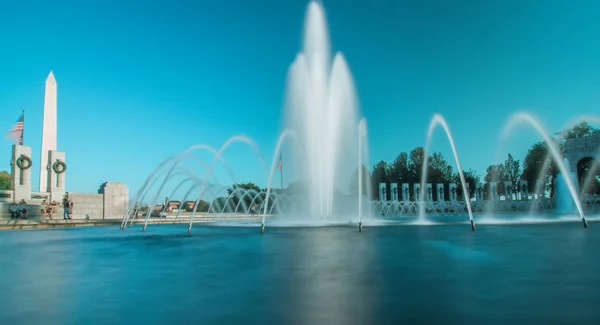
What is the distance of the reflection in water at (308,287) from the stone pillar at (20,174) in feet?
90.4

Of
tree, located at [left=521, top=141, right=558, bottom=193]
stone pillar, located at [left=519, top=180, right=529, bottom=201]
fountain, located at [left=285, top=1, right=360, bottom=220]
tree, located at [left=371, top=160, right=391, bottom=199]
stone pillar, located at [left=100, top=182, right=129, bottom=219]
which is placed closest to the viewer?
fountain, located at [left=285, top=1, right=360, bottom=220]

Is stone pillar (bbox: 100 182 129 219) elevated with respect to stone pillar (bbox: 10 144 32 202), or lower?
lower

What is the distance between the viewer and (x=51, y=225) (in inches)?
1037

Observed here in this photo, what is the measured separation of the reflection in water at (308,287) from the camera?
167 inches

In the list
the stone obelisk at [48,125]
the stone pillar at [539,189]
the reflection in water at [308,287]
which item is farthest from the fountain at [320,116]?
the stone pillar at [539,189]

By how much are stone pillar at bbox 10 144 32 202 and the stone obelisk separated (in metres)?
5.20

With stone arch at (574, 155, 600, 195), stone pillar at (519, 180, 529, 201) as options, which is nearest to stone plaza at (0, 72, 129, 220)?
stone arch at (574, 155, 600, 195)

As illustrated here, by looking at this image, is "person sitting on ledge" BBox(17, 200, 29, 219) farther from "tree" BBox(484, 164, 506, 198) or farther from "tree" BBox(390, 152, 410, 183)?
"tree" BBox(484, 164, 506, 198)

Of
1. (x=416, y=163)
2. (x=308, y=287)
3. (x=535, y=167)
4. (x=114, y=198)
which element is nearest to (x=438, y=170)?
(x=416, y=163)

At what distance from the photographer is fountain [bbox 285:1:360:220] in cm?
2389

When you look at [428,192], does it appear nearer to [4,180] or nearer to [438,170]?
[438,170]

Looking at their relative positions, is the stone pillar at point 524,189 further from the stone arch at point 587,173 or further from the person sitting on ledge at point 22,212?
the person sitting on ledge at point 22,212

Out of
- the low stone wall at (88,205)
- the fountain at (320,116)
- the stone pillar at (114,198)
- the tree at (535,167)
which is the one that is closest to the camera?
the fountain at (320,116)

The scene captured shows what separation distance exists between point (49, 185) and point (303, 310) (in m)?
37.9
